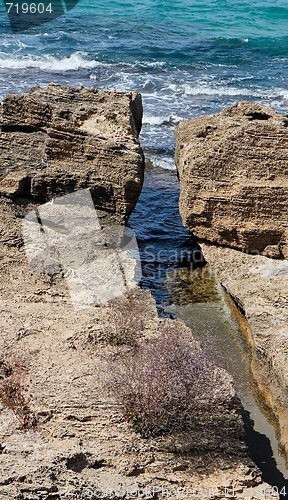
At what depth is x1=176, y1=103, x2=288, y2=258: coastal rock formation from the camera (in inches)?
409

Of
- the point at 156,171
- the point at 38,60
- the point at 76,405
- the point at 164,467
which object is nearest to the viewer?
the point at 164,467

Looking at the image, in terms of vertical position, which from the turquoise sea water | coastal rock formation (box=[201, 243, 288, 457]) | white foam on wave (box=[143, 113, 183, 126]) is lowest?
the turquoise sea water

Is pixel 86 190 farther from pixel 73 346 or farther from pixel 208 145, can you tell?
pixel 73 346

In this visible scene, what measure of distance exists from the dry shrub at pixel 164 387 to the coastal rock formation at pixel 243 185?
3400 millimetres

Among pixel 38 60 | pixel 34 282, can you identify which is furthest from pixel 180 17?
pixel 34 282

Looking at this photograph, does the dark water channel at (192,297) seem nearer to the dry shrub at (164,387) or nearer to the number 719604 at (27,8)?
the dry shrub at (164,387)

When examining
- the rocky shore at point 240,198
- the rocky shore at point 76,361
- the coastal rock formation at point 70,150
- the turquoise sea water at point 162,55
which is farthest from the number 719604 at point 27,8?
the rocky shore at point 240,198

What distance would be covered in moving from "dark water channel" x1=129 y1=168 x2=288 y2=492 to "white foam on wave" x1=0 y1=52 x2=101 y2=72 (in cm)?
1144

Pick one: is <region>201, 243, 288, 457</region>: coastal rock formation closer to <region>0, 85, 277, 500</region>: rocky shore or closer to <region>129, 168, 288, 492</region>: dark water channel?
<region>129, 168, 288, 492</region>: dark water channel

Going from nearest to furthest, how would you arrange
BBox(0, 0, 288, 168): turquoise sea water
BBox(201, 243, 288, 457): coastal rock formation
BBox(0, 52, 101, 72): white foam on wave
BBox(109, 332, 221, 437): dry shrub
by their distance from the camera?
BBox(109, 332, 221, 437): dry shrub → BBox(201, 243, 288, 457): coastal rock formation → BBox(0, 0, 288, 168): turquoise sea water → BBox(0, 52, 101, 72): white foam on wave

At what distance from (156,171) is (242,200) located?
5872mm

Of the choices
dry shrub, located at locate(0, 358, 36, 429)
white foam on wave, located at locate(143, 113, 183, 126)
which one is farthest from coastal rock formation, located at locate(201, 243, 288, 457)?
white foam on wave, located at locate(143, 113, 183, 126)

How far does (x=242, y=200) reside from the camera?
10.5m

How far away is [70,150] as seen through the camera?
35.7 feet
